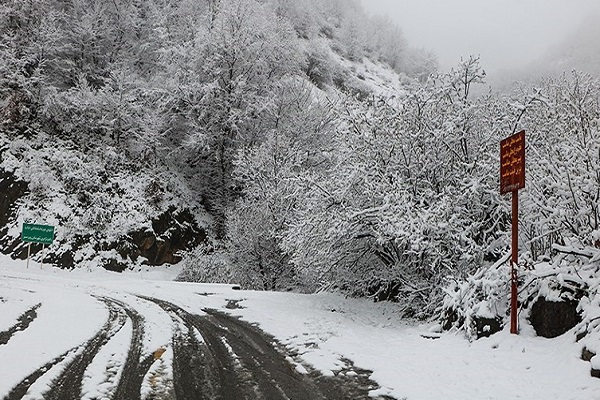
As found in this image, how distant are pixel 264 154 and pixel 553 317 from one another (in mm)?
16827

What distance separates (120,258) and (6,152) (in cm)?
874

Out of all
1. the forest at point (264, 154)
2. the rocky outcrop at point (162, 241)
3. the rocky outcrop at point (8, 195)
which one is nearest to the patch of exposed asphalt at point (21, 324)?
the forest at point (264, 154)

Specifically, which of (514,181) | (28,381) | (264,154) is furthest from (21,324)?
(264,154)

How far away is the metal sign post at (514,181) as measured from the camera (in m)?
6.83

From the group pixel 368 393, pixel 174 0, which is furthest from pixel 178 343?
pixel 174 0

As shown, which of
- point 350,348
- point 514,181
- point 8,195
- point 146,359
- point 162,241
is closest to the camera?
point 146,359

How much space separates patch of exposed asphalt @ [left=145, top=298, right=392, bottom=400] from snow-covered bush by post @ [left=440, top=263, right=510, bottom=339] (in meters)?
2.45

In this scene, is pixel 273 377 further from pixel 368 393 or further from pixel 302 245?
pixel 302 245

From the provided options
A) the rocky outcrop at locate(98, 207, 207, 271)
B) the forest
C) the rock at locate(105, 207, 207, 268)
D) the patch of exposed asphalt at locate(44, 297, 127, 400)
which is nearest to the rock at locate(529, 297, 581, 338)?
the forest

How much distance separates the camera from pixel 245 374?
5824 mm

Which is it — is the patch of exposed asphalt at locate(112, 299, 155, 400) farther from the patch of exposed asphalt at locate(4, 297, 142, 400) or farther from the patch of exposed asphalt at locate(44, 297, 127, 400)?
the patch of exposed asphalt at locate(44, 297, 127, 400)

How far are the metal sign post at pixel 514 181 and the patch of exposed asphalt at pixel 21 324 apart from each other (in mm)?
Result: 7705

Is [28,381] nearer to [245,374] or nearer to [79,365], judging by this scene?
[79,365]

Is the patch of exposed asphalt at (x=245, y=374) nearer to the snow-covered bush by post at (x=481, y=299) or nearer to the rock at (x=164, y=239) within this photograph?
the snow-covered bush by post at (x=481, y=299)
